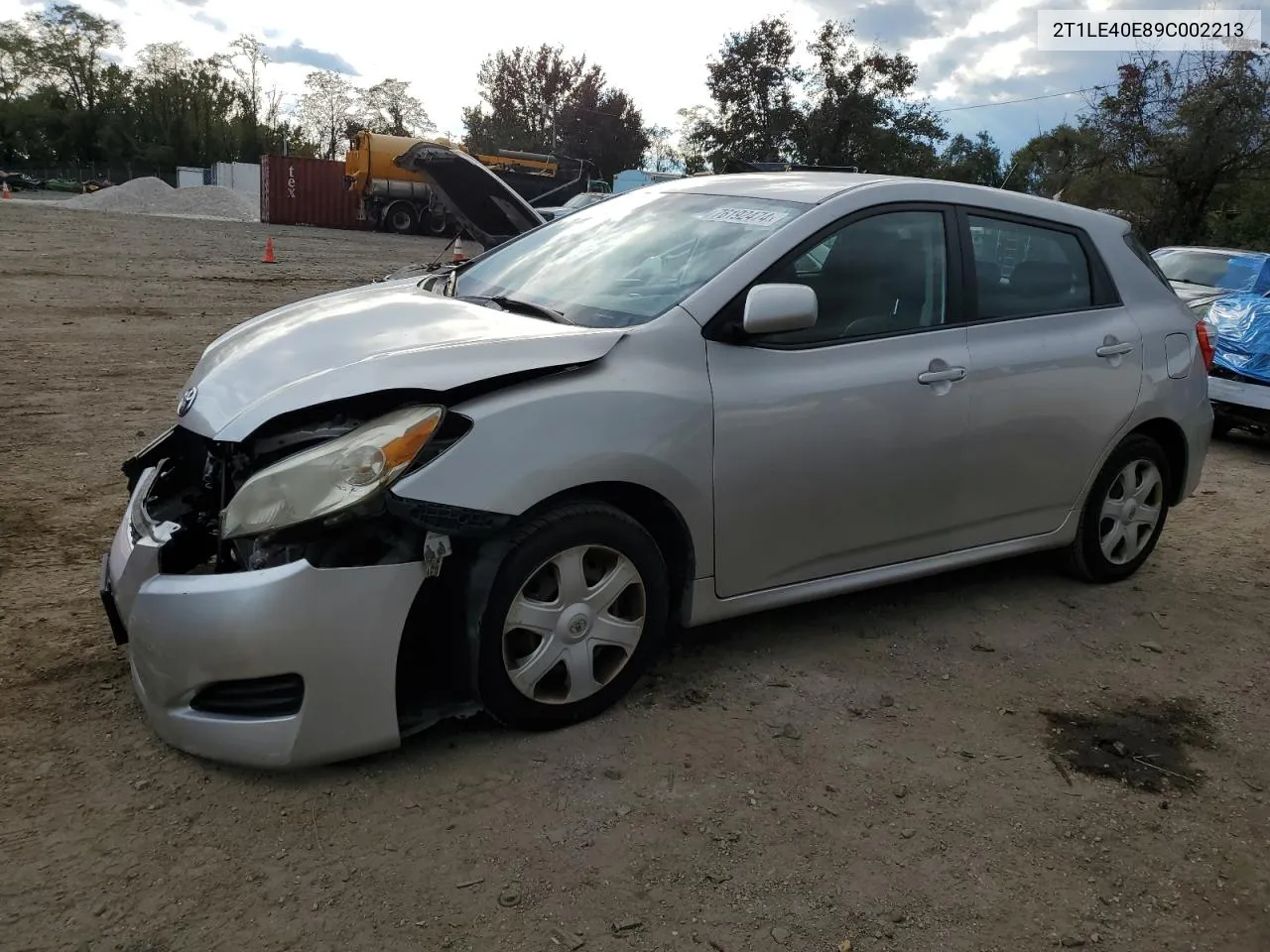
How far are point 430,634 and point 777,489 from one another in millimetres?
1206

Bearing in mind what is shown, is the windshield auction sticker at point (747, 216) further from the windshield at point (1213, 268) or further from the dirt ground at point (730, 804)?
the windshield at point (1213, 268)

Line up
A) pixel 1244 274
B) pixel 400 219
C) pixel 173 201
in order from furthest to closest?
A: pixel 173 201, pixel 400 219, pixel 1244 274

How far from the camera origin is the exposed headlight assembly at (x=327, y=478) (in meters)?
2.48

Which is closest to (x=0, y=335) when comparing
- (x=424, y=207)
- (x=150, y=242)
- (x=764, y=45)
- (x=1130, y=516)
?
(x=1130, y=516)

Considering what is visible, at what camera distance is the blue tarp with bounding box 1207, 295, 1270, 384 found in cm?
771

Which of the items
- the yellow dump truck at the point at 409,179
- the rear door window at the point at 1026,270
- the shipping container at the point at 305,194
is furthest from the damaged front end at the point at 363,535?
the shipping container at the point at 305,194

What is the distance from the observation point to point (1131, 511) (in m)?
4.46

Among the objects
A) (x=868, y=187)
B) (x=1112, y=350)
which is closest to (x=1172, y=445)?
(x=1112, y=350)

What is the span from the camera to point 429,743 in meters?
2.84

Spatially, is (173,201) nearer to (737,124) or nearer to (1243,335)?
(737,124)

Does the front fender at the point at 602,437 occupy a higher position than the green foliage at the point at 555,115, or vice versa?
the green foliage at the point at 555,115

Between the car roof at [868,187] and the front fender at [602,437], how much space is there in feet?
2.87

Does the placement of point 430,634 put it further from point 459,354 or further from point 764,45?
point 764,45

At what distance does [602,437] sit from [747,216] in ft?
3.91
